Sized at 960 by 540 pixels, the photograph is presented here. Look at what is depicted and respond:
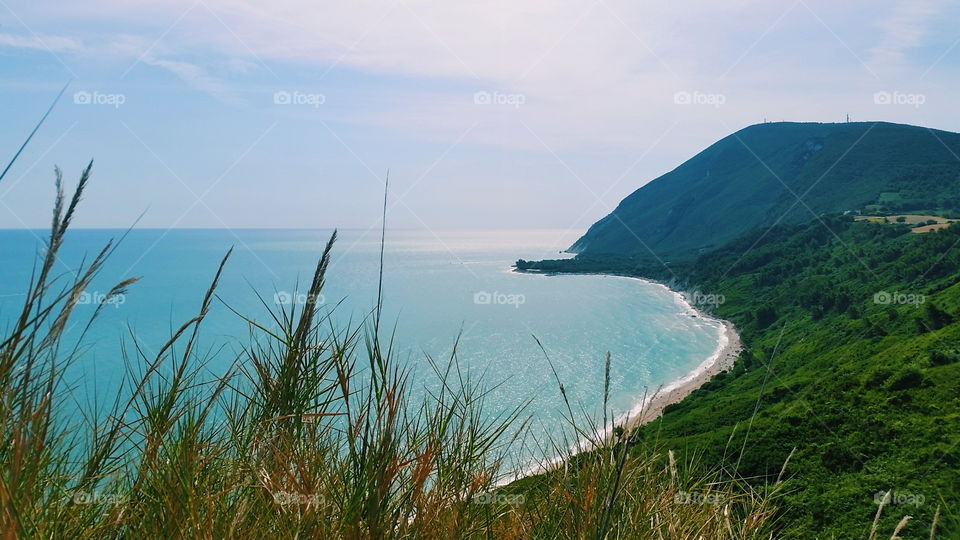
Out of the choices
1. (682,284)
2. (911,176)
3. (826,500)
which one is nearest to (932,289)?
(826,500)

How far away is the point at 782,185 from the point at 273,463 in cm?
16511

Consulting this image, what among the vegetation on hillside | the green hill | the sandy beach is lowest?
the sandy beach

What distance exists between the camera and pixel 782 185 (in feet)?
478

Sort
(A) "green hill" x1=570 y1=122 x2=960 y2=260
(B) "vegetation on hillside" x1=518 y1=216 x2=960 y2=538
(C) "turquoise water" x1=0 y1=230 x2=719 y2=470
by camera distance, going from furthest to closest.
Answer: (A) "green hill" x1=570 y1=122 x2=960 y2=260 < (C) "turquoise water" x1=0 y1=230 x2=719 y2=470 < (B) "vegetation on hillside" x1=518 y1=216 x2=960 y2=538

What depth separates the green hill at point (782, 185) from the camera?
4080 inches

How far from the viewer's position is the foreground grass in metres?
1.41

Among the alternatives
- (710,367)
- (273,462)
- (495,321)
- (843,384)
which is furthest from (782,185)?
(273,462)

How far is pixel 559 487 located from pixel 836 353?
47.5 metres

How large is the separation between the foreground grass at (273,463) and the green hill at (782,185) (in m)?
106

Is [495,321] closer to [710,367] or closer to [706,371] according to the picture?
[710,367]

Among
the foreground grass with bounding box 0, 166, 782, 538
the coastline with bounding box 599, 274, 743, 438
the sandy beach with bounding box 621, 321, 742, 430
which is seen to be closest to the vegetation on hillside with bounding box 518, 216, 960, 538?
the foreground grass with bounding box 0, 166, 782, 538

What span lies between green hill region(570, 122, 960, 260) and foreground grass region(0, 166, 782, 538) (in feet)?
347

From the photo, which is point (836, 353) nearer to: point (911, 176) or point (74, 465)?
point (74, 465)

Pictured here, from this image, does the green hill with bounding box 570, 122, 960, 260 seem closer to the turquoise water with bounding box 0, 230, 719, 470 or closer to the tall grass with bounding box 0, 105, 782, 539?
the turquoise water with bounding box 0, 230, 719, 470
